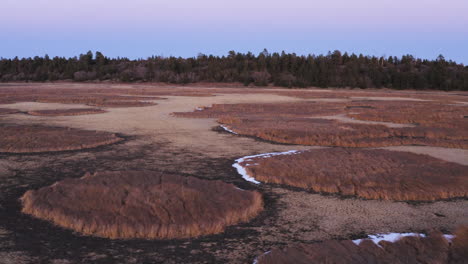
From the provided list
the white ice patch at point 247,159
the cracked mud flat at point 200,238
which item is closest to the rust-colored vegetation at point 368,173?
the white ice patch at point 247,159

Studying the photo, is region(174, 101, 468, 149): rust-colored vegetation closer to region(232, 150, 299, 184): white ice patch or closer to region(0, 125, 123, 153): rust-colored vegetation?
region(232, 150, 299, 184): white ice patch

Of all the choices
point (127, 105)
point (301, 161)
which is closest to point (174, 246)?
point (301, 161)

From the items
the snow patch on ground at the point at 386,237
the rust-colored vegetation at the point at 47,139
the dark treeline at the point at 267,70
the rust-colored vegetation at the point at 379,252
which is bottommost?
the snow patch on ground at the point at 386,237

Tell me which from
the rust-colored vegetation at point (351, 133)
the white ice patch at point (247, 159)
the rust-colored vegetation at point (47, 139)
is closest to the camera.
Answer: the white ice patch at point (247, 159)

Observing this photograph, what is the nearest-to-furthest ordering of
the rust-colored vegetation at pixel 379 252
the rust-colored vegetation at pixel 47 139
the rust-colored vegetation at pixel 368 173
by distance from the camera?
the rust-colored vegetation at pixel 379 252, the rust-colored vegetation at pixel 368 173, the rust-colored vegetation at pixel 47 139

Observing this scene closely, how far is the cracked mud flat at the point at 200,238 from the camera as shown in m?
6.01

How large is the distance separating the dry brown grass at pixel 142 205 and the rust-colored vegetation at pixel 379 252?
141 cm

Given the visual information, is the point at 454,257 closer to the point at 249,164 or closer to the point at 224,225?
the point at 224,225

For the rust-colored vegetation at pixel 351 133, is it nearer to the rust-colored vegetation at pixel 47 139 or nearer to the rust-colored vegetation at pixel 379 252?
the rust-colored vegetation at pixel 47 139

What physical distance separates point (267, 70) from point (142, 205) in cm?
7305

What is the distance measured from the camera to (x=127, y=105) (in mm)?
31109

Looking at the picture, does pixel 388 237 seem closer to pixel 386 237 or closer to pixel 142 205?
pixel 386 237

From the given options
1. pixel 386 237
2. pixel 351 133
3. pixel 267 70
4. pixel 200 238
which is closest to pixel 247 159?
pixel 200 238

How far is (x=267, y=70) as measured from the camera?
79312mm
